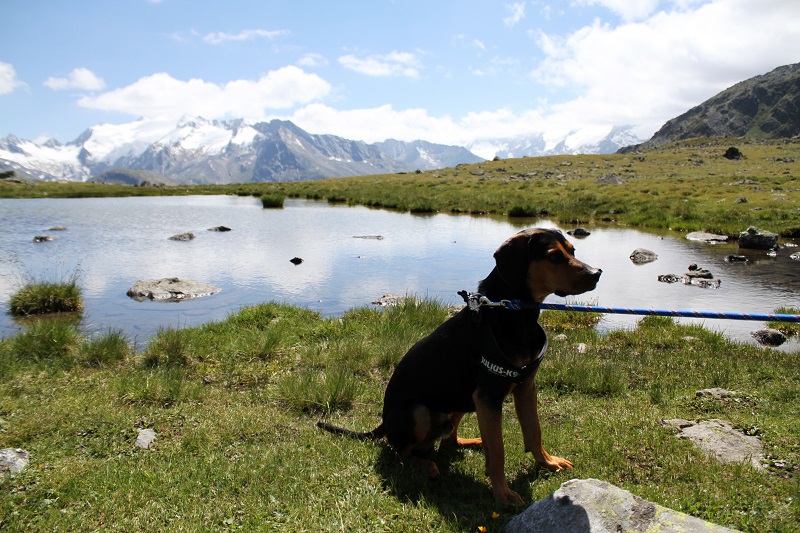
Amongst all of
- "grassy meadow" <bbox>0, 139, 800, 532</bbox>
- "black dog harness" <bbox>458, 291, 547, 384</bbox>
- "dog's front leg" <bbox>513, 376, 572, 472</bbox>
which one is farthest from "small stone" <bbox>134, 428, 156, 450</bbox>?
"dog's front leg" <bbox>513, 376, 572, 472</bbox>

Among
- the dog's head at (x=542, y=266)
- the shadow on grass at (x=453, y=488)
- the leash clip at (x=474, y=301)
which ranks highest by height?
the dog's head at (x=542, y=266)

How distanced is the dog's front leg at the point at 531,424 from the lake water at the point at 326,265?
764cm

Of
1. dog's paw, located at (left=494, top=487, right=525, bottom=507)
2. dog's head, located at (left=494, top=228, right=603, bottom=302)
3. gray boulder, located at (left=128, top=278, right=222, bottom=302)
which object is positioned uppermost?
dog's head, located at (left=494, top=228, right=603, bottom=302)

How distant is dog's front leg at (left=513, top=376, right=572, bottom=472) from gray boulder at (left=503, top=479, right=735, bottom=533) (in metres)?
1.01

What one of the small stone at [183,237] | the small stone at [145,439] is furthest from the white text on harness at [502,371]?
the small stone at [183,237]

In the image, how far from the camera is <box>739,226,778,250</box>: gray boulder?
826 inches

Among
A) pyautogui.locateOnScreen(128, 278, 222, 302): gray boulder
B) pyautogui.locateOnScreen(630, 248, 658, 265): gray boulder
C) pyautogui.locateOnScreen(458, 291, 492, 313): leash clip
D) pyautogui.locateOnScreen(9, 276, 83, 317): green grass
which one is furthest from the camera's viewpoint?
pyautogui.locateOnScreen(630, 248, 658, 265): gray boulder

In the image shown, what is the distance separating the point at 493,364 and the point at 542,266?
896 millimetres

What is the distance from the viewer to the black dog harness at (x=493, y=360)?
421 cm

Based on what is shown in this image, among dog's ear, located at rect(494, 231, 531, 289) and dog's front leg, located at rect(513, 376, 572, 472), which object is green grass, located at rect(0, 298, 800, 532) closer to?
dog's front leg, located at rect(513, 376, 572, 472)

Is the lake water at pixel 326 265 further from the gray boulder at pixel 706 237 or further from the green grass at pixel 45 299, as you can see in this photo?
the gray boulder at pixel 706 237

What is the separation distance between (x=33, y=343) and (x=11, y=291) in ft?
24.4

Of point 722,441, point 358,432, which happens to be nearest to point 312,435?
point 358,432

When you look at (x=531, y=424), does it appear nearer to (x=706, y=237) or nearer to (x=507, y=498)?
(x=507, y=498)
